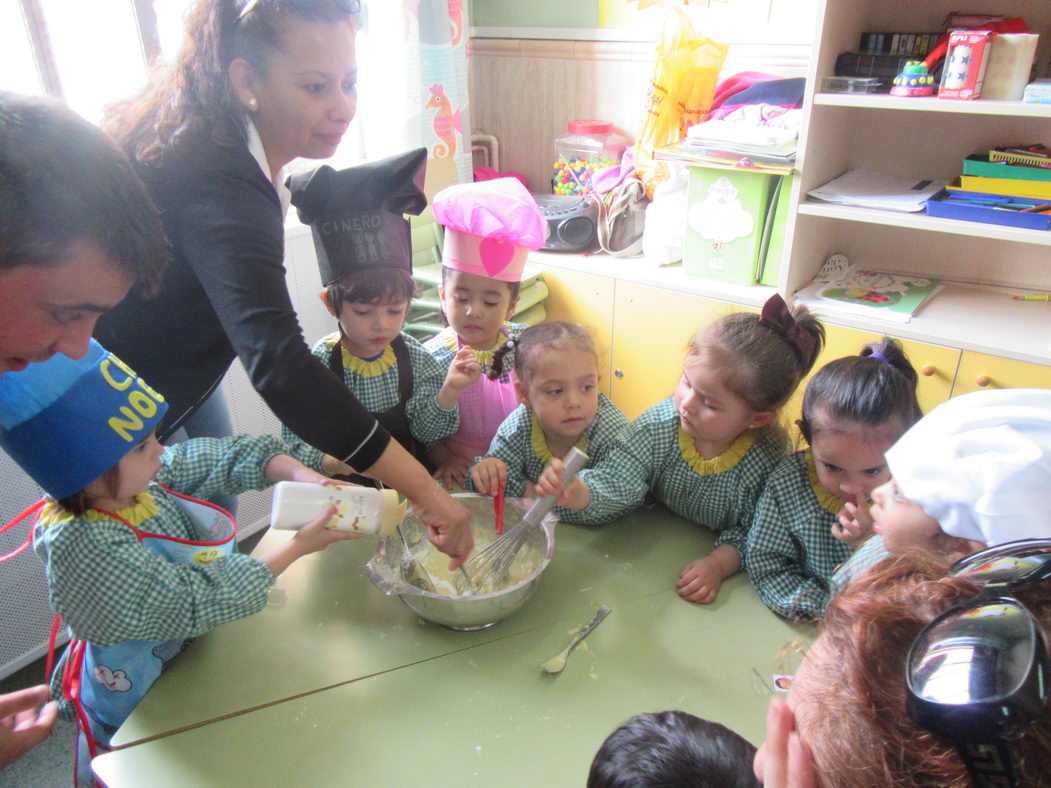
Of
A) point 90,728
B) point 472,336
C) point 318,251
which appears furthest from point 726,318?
point 90,728

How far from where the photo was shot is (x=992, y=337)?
182 centimetres

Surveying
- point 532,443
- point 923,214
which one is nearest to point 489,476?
point 532,443

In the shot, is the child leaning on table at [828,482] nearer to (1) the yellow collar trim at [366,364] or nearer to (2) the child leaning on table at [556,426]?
(2) the child leaning on table at [556,426]

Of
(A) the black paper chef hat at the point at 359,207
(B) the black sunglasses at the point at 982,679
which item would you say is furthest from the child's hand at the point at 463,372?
(B) the black sunglasses at the point at 982,679

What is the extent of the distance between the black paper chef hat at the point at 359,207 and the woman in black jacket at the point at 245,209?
0.06m

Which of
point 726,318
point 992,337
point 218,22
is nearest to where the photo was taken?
point 218,22

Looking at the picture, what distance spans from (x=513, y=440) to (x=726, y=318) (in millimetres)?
439

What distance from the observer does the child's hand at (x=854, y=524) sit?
1008mm

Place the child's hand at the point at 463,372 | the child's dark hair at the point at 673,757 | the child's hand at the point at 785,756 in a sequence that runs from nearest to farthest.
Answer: the child's hand at the point at 785,756
the child's dark hair at the point at 673,757
the child's hand at the point at 463,372

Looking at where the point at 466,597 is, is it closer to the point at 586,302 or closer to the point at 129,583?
the point at 129,583

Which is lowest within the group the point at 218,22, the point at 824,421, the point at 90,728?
the point at 90,728

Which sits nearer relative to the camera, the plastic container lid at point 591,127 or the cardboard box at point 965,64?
the cardboard box at point 965,64

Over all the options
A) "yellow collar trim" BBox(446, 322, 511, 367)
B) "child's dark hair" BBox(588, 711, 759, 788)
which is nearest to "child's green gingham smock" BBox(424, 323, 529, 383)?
"yellow collar trim" BBox(446, 322, 511, 367)

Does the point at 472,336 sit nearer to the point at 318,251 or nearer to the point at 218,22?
the point at 318,251
